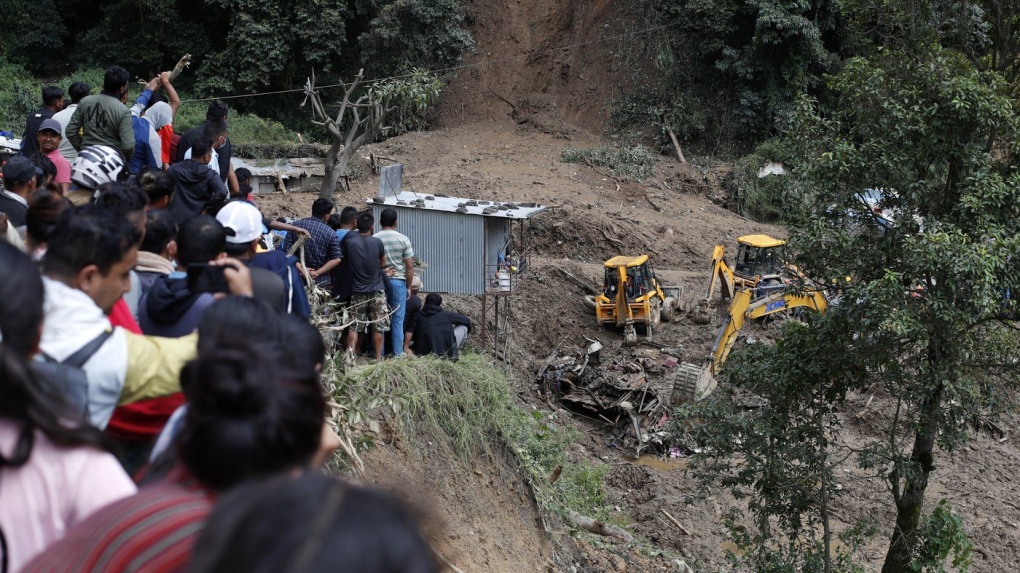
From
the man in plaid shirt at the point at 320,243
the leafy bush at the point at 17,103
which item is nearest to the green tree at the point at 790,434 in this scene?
the man in plaid shirt at the point at 320,243

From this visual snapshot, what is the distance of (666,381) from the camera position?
18234mm

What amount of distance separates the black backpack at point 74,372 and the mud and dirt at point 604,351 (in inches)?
36.7

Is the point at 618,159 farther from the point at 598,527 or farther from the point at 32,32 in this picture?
the point at 32,32

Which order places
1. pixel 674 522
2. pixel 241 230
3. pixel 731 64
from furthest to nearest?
pixel 731 64
pixel 674 522
pixel 241 230

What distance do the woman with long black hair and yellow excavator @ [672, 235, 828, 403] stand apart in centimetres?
1480

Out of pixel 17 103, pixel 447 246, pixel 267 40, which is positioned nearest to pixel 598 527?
pixel 447 246

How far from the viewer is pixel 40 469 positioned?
1.97 metres

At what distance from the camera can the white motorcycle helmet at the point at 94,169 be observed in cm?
589

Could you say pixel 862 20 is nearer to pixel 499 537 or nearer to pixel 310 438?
pixel 499 537

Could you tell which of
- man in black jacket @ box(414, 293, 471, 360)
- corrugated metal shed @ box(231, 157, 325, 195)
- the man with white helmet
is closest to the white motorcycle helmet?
the man with white helmet

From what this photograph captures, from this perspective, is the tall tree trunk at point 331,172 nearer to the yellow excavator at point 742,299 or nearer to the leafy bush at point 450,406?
the leafy bush at point 450,406

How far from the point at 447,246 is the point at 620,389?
4.50 m

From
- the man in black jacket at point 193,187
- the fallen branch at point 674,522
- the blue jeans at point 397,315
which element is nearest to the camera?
the man in black jacket at point 193,187

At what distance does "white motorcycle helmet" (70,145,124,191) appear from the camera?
5.89 meters
